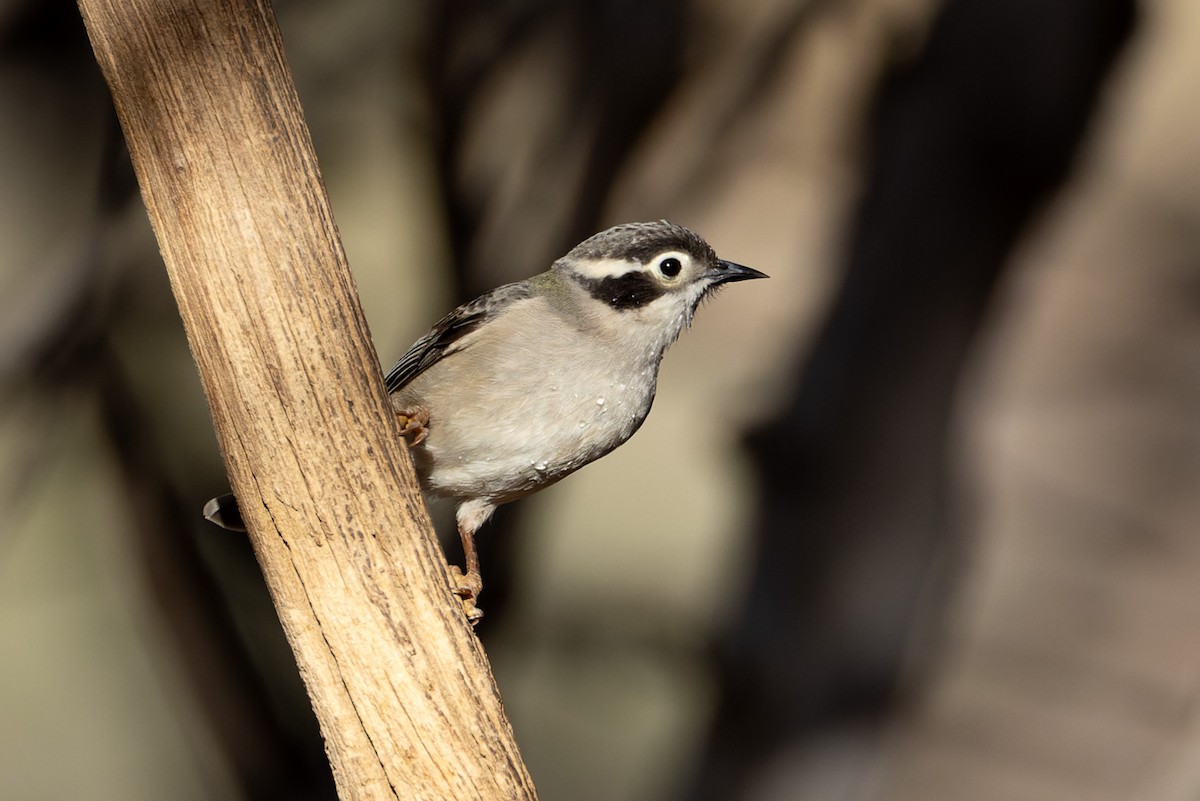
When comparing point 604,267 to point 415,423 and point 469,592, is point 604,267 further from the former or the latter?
point 469,592

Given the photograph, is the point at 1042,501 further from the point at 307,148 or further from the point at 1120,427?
the point at 307,148

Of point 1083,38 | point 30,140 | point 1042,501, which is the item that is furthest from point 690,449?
point 30,140

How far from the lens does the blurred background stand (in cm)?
571

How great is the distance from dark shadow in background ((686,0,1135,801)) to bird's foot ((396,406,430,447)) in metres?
3.30

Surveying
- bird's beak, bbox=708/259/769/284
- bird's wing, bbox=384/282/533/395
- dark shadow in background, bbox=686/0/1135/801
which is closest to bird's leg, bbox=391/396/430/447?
bird's wing, bbox=384/282/533/395

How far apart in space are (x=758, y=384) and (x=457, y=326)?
3.06 meters

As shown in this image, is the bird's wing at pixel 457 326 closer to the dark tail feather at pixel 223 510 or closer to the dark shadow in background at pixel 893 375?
the dark tail feather at pixel 223 510

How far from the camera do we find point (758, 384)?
627 cm

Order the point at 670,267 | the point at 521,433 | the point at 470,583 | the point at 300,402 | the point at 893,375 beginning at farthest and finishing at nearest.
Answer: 1. the point at 893,375
2. the point at 470,583
3. the point at 670,267
4. the point at 521,433
5. the point at 300,402

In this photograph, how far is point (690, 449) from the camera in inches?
254

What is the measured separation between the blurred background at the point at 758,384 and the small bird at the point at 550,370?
2.76 m

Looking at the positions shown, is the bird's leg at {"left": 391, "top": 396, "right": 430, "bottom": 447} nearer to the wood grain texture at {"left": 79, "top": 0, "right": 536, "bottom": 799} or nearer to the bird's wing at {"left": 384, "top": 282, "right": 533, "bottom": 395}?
the bird's wing at {"left": 384, "top": 282, "right": 533, "bottom": 395}

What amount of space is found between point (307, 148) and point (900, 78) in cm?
424

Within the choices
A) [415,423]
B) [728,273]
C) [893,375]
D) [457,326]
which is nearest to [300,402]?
[415,423]
